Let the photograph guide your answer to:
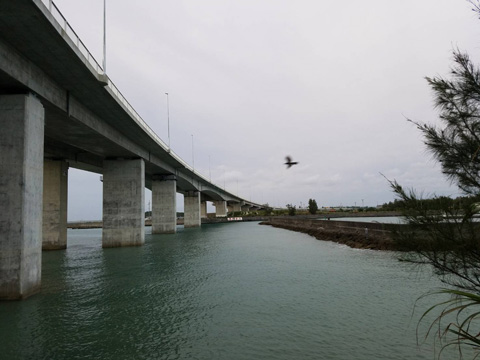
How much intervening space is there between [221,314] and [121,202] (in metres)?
30.2

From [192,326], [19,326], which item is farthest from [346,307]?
[19,326]

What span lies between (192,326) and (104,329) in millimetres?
3092

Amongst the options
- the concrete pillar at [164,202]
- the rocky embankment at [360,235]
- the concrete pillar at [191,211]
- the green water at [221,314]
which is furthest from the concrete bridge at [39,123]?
the concrete pillar at [191,211]

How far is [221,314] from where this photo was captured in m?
13.2

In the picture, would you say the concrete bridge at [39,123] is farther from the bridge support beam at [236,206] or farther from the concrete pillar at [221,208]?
the bridge support beam at [236,206]

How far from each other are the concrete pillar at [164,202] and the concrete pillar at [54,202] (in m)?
25.8

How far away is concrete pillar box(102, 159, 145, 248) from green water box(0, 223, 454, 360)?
52.5ft

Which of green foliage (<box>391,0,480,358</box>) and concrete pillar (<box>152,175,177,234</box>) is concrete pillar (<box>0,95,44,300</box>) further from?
concrete pillar (<box>152,175,177,234</box>)

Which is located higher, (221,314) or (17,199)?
(17,199)

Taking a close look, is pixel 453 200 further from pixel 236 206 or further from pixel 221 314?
pixel 236 206

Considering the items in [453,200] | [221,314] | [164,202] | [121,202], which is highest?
[164,202]

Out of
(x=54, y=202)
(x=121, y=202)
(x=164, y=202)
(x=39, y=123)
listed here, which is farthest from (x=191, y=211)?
(x=39, y=123)

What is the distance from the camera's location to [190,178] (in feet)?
252

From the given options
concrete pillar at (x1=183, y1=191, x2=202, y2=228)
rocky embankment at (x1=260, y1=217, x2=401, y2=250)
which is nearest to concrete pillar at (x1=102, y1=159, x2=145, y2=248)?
rocky embankment at (x1=260, y1=217, x2=401, y2=250)
